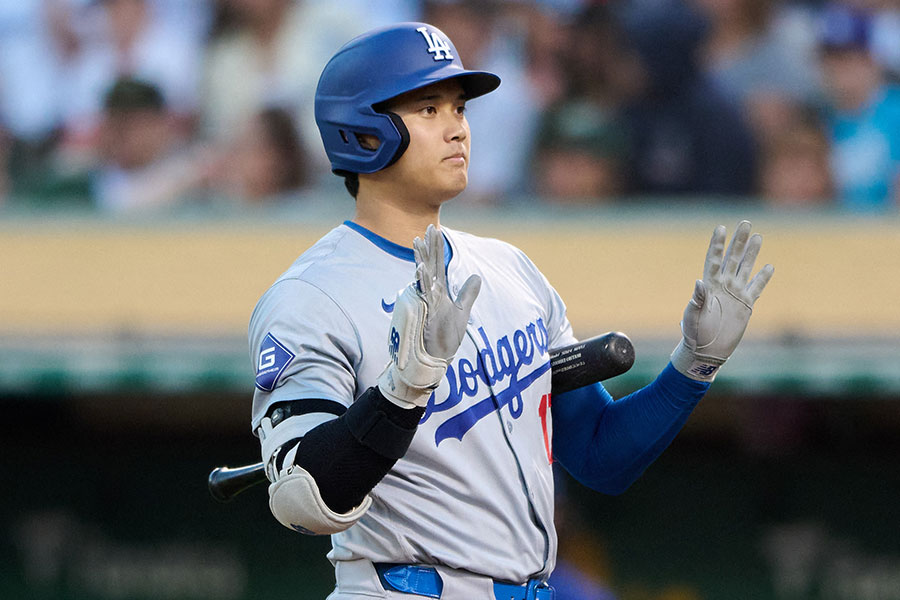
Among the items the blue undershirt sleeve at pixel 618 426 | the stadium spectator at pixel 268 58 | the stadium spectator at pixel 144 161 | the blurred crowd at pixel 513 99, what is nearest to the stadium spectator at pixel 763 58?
the blurred crowd at pixel 513 99

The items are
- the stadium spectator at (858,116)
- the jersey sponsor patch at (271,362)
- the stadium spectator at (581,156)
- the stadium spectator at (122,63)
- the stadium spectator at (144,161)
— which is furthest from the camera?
the stadium spectator at (122,63)

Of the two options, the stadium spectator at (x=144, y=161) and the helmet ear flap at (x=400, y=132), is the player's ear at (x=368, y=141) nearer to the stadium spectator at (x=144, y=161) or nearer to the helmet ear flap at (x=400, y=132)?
the helmet ear flap at (x=400, y=132)

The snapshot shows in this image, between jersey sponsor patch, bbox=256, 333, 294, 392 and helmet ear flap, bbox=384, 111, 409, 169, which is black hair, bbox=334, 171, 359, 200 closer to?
helmet ear flap, bbox=384, 111, 409, 169

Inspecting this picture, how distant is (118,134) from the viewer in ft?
22.4

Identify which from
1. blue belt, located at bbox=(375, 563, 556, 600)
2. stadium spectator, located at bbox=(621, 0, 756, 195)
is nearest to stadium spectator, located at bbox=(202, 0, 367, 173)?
stadium spectator, located at bbox=(621, 0, 756, 195)

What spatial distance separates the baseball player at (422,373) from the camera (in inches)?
84.0

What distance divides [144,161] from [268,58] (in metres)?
0.85

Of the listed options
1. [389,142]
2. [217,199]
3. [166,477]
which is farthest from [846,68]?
[389,142]

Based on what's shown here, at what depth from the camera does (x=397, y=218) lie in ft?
8.50

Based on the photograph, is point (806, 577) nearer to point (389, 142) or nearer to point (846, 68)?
point (846, 68)

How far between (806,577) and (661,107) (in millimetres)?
2554

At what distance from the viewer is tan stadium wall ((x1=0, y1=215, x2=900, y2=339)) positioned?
20.5 ft

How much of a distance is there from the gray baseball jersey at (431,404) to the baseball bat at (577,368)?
48 mm

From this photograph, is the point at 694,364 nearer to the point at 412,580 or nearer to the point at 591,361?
the point at 591,361
